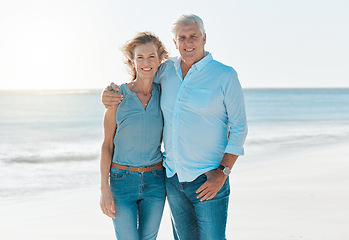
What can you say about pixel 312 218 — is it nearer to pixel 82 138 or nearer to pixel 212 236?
pixel 212 236

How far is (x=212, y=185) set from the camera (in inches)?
110

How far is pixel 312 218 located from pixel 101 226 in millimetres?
2445

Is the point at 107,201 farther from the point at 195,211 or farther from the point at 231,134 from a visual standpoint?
the point at 231,134

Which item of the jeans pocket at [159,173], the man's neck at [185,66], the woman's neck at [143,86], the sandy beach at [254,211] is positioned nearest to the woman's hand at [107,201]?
the jeans pocket at [159,173]

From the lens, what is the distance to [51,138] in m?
15.7

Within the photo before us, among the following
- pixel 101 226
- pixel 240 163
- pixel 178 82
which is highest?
pixel 178 82

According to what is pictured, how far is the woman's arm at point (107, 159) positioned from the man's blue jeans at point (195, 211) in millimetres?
416

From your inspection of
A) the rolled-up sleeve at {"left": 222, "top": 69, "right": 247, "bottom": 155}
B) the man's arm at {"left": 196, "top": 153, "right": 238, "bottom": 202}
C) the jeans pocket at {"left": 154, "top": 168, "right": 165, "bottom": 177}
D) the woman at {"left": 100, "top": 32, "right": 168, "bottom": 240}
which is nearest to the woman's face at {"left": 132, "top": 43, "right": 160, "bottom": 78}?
the woman at {"left": 100, "top": 32, "right": 168, "bottom": 240}

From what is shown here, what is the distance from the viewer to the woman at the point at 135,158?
2.90 m

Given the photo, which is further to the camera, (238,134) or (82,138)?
(82,138)

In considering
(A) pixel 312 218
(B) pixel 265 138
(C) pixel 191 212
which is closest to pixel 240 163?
(A) pixel 312 218

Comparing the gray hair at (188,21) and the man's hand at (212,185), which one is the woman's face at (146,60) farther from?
the man's hand at (212,185)

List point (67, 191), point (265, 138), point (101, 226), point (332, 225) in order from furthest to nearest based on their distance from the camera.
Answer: point (265, 138) → point (67, 191) → point (101, 226) → point (332, 225)

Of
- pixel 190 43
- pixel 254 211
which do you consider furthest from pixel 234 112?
pixel 254 211
